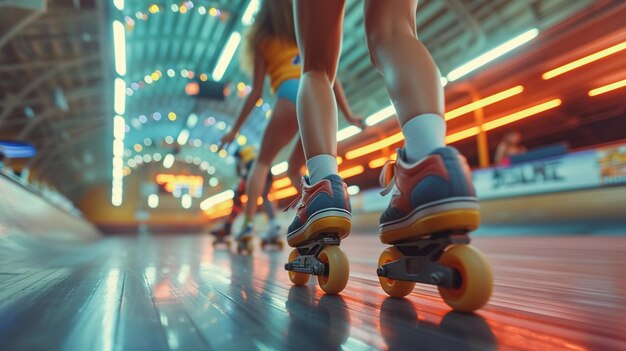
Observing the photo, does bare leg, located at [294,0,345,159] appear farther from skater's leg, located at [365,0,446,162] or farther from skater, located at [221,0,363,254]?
skater, located at [221,0,363,254]

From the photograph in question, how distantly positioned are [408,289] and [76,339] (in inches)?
22.7

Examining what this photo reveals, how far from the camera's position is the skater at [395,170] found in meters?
0.58

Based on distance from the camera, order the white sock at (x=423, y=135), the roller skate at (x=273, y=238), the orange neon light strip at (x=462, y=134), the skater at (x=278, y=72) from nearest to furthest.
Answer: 1. the white sock at (x=423, y=135)
2. the skater at (x=278, y=72)
3. the roller skate at (x=273, y=238)
4. the orange neon light strip at (x=462, y=134)

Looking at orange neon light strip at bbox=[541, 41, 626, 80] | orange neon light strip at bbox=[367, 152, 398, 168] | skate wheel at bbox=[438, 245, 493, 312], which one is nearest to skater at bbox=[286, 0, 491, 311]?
skate wheel at bbox=[438, 245, 493, 312]

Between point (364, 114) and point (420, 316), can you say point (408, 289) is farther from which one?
point (364, 114)

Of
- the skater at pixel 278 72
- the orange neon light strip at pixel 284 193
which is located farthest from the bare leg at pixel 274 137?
the orange neon light strip at pixel 284 193

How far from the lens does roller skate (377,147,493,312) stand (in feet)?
1.82

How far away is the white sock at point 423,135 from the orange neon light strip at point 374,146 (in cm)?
773

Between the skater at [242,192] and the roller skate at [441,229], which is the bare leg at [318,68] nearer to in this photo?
the roller skate at [441,229]

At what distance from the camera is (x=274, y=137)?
1.84 m

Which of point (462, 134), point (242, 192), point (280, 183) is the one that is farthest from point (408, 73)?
point (280, 183)

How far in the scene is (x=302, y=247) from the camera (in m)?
0.93

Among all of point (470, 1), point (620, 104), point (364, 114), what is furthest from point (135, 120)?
point (620, 104)

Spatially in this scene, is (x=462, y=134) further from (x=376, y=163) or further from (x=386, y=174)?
(x=386, y=174)
